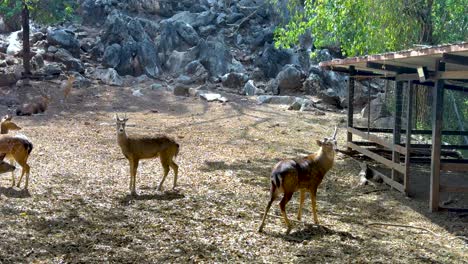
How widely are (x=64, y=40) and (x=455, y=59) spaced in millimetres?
24704

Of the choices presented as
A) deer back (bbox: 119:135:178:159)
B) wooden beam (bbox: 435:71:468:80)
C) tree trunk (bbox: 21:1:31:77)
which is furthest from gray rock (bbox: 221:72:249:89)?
wooden beam (bbox: 435:71:468:80)

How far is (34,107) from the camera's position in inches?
689

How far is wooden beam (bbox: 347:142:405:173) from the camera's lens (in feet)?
31.3

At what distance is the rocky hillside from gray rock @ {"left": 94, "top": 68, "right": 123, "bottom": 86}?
2.5 inches

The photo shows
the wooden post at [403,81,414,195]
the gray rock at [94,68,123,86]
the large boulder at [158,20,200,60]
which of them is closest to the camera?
the wooden post at [403,81,414,195]

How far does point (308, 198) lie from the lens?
8812mm

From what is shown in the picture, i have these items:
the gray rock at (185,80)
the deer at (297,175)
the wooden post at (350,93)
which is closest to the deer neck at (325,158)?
the deer at (297,175)

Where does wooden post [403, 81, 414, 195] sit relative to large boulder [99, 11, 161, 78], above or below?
below

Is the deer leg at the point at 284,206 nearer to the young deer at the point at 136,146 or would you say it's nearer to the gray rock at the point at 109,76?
the young deer at the point at 136,146

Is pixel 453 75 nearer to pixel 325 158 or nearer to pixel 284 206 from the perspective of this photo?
pixel 325 158

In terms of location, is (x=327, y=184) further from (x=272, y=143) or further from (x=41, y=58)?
(x=41, y=58)

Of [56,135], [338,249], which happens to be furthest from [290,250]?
[56,135]

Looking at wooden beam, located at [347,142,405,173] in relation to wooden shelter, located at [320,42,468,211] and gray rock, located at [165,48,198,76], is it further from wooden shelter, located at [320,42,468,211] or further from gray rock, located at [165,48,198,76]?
gray rock, located at [165,48,198,76]

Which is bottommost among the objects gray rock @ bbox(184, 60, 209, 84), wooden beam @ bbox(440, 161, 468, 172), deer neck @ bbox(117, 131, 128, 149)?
wooden beam @ bbox(440, 161, 468, 172)
